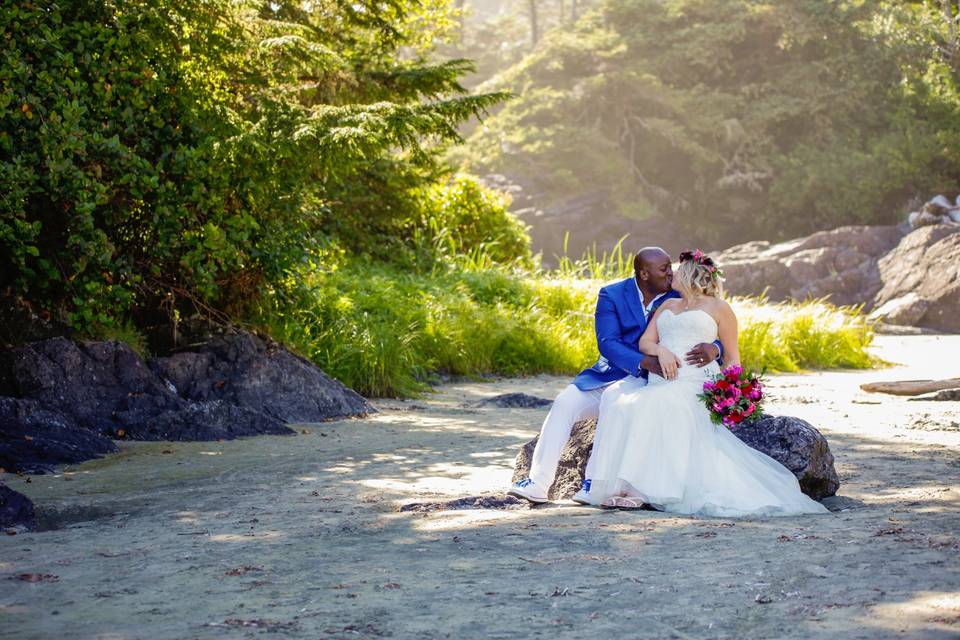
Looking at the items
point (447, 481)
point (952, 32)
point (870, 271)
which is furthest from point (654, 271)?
point (952, 32)

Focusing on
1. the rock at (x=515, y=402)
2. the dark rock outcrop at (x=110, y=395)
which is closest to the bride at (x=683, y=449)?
the dark rock outcrop at (x=110, y=395)

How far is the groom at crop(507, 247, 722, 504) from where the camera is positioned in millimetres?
6773

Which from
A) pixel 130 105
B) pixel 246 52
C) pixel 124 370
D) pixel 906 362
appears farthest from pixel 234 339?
pixel 906 362

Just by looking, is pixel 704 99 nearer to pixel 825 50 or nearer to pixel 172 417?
pixel 825 50

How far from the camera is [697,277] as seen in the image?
22.6ft

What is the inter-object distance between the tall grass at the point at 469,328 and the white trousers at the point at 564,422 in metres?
5.58

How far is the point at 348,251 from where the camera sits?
18.3 m

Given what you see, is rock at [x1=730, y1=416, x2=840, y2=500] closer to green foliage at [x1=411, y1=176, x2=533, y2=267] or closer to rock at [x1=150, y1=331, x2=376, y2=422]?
rock at [x1=150, y1=331, x2=376, y2=422]

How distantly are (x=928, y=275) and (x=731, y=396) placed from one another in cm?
2316

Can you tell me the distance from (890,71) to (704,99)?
21.5ft

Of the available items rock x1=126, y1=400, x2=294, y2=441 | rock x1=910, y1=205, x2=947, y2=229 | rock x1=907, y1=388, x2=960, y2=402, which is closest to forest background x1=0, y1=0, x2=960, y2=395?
rock x1=126, y1=400, x2=294, y2=441

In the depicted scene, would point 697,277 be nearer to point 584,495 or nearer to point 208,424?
point 584,495

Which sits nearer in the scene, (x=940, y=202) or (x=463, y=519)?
(x=463, y=519)

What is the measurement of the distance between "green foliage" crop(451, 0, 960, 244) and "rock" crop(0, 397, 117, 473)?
32.2 meters
